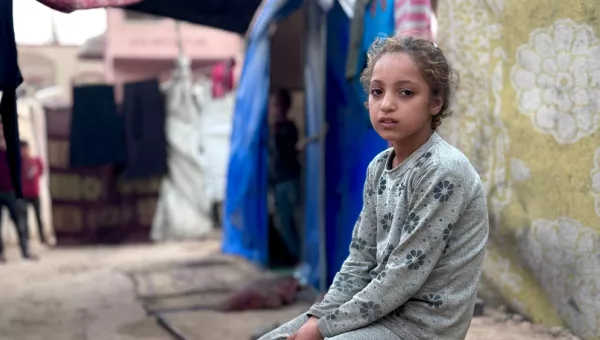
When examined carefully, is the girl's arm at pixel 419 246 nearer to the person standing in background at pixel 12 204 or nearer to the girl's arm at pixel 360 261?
the girl's arm at pixel 360 261

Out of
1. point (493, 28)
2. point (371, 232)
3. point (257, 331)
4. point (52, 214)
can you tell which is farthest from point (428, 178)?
point (52, 214)

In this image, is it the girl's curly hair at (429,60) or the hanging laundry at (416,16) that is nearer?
the girl's curly hair at (429,60)

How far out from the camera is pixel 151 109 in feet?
26.0

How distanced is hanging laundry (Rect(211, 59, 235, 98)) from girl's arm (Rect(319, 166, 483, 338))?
6614mm

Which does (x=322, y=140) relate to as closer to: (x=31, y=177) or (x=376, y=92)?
(x=376, y=92)

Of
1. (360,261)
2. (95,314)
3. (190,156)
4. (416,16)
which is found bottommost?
(95,314)

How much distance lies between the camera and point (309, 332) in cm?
Answer: 167

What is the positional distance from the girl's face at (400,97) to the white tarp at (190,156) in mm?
6734

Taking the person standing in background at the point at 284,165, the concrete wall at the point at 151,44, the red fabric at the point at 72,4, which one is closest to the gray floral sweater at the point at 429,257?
the red fabric at the point at 72,4

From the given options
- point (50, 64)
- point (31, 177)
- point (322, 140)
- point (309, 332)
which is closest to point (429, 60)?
point (309, 332)

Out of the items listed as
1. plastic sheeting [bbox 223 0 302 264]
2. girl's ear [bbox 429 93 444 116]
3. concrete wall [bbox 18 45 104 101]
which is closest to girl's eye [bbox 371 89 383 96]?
girl's ear [bbox 429 93 444 116]

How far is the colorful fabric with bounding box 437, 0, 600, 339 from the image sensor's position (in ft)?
7.96

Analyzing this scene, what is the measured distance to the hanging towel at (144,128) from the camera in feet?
25.7

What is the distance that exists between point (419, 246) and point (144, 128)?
6.80m
